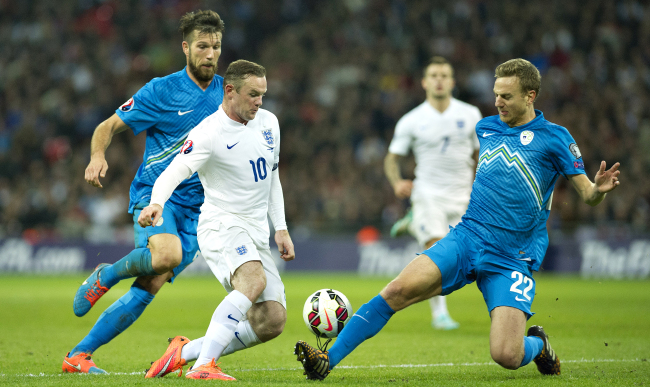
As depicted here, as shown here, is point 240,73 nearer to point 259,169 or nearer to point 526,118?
point 259,169

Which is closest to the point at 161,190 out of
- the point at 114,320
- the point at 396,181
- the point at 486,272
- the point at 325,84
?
the point at 114,320

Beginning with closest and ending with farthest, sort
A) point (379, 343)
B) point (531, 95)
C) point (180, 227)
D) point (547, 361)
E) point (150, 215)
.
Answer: point (150, 215) → point (531, 95) → point (547, 361) → point (180, 227) → point (379, 343)

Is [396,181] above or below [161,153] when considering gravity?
below

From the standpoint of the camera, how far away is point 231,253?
5.00m

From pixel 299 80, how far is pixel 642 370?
17.2 meters

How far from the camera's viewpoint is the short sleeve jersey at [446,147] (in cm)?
879

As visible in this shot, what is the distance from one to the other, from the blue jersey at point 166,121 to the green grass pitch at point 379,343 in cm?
138

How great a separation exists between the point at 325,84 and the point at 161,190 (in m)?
17.3

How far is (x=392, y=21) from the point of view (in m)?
22.4

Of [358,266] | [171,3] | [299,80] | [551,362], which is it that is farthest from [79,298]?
[171,3]

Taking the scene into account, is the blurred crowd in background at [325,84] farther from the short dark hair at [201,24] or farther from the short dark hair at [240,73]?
the short dark hair at [240,73]

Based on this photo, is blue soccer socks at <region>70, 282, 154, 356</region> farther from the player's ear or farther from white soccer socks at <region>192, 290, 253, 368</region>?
the player's ear

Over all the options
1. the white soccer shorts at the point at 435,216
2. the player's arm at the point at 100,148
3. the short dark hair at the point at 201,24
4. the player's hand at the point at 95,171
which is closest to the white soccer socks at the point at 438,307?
the white soccer shorts at the point at 435,216

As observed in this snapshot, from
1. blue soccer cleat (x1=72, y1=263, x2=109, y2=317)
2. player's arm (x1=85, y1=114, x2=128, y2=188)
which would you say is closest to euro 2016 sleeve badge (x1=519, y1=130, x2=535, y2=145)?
player's arm (x1=85, y1=114, x2=128, y2=188)
